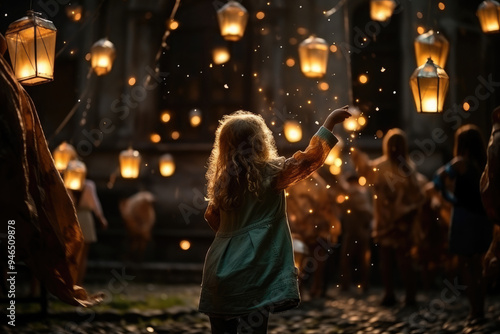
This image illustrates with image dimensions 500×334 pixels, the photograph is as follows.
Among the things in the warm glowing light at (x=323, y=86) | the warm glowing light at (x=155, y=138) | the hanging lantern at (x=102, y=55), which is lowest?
the warm glowing light at (x=155, y=138)

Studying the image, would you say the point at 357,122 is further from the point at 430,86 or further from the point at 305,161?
A: the point at 305,161

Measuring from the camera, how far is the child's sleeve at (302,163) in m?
4.36

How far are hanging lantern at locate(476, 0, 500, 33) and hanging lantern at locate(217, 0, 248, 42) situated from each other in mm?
2734

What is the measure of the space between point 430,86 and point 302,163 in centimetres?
249

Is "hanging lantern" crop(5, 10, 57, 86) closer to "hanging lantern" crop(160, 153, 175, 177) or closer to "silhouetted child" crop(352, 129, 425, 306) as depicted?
"silhouetted child" crop(352, 129, 425, 306)

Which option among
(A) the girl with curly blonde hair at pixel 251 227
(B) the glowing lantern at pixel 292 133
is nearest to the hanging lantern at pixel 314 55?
(B) the glowing lantern at pixel 292 133

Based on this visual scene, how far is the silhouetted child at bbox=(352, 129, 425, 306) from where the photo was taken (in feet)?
30.9

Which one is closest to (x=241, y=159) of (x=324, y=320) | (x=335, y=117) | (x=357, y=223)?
(x=335, y=117)

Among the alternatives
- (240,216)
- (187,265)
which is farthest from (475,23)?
(240,216)

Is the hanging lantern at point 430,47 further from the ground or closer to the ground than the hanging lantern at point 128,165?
further from the ground

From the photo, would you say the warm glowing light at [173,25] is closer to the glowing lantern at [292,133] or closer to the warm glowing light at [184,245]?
the warm glowing light at [184,245]

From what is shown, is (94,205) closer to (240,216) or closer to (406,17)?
(240,216)

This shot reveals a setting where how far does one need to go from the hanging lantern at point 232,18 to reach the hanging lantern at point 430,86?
10.7 feet

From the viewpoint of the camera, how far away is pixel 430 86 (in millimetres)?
6426
